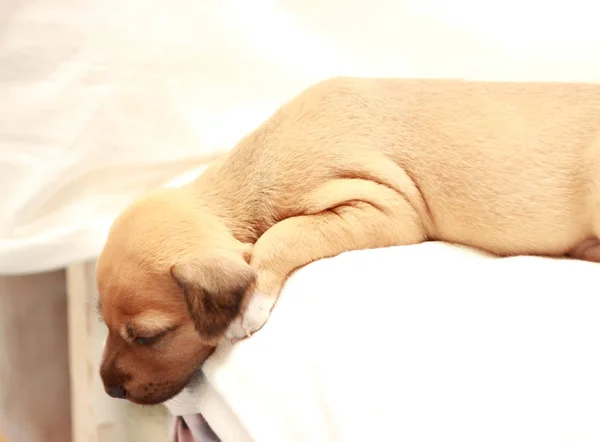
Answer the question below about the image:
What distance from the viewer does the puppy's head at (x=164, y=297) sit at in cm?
93

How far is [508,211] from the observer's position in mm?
1104

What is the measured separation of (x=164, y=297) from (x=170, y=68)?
617 mm

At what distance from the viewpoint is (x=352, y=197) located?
109 centimetres

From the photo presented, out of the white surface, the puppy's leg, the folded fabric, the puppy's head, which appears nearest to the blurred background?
the white surface

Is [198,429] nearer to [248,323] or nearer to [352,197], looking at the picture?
[248,323]

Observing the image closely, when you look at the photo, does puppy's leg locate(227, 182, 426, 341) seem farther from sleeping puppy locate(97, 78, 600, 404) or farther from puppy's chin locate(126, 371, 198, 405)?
puppy's chin locate(126, 371, 198, 405)

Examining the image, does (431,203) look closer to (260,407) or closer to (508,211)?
(508,211)

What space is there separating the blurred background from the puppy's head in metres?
0.31

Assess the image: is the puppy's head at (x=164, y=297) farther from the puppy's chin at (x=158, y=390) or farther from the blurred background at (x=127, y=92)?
the blurred background at (x=127, y=92)

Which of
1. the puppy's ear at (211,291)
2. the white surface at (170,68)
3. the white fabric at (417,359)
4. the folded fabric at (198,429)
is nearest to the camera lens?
the white fabric at (417,359)

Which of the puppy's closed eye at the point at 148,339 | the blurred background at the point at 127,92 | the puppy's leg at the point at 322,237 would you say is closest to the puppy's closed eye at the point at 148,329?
the puppy's closed eye at the point at 148,339

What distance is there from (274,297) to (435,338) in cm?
27

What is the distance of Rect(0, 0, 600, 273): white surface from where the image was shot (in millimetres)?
1259

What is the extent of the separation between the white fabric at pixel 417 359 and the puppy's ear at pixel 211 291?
5cm
